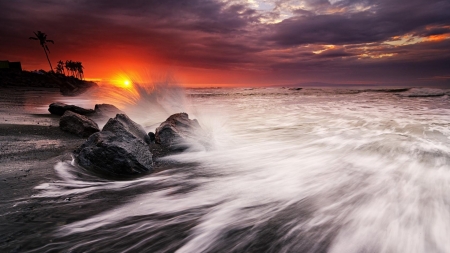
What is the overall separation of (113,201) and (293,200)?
226 cm

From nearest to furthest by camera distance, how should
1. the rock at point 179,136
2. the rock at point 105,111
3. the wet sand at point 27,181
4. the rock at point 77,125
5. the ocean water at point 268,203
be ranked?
the wet sand at point 27,181 → the ocean water at point 268,203 → the rock at point 179,136 → the rock at point 77,125 → the rock at point 105,111

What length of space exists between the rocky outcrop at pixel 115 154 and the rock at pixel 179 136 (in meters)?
1.08

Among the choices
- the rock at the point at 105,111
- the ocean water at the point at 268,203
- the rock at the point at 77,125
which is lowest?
the ocean water at the point at 268,203

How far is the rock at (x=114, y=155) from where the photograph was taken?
3.58 m

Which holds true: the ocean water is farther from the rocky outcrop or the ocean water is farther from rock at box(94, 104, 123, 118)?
rock at box(94, 104, 123, 118)

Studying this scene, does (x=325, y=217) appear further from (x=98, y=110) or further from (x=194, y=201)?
(x=98, y=110)

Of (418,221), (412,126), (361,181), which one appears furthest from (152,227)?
(412,126)

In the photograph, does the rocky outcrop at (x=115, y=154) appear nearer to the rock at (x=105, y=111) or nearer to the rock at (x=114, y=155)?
A: the rock at (x=114, y=155)

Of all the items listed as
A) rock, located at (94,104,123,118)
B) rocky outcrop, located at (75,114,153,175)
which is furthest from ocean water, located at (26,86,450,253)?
rock, located at (94,104,123,118)

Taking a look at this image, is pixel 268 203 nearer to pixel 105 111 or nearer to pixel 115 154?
pixel 115 154

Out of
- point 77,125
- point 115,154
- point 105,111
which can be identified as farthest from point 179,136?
point 105,111

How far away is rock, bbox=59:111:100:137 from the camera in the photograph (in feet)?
18.6

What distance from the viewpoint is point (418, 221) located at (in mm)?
2678

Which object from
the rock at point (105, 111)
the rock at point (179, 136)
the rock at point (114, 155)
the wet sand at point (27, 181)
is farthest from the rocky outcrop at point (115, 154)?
the rock at point (105, 111)
